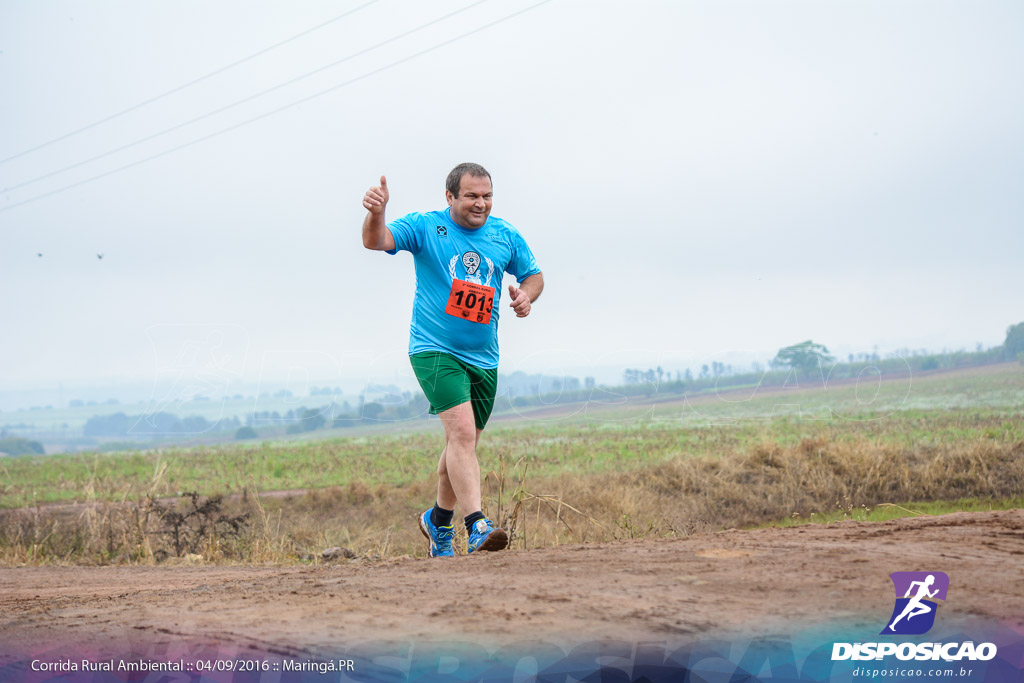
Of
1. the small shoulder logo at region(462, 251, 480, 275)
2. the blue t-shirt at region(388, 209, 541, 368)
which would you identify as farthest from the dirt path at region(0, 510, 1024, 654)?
the small shoulder logo at region(462, 251, 480, 275)

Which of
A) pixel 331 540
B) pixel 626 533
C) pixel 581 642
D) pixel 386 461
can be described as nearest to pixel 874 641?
pixel 581 642

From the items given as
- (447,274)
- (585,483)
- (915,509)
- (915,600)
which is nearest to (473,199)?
(447,274)

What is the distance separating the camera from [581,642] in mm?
2859

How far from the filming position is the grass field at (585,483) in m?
9.92

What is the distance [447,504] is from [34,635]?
8.94 feet

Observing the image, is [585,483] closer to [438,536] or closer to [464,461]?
[438,536]

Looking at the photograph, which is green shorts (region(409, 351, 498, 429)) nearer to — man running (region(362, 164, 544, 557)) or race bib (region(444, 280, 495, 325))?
man running (region(362, 164, 544, 557))

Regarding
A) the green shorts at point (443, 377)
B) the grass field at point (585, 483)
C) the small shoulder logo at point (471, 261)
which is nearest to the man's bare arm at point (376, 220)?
the small shoulder logo at point (471, 261)

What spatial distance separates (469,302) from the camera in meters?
5.41

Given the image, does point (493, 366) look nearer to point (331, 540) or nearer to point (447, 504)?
point (447, 504)

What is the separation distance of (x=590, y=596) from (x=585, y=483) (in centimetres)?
1146

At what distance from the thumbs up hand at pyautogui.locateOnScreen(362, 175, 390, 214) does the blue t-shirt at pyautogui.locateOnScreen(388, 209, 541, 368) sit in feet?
0.88

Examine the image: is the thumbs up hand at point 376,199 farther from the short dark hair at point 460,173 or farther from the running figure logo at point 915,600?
the running figure logo at point 915,600

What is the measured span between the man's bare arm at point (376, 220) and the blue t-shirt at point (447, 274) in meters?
0.14
